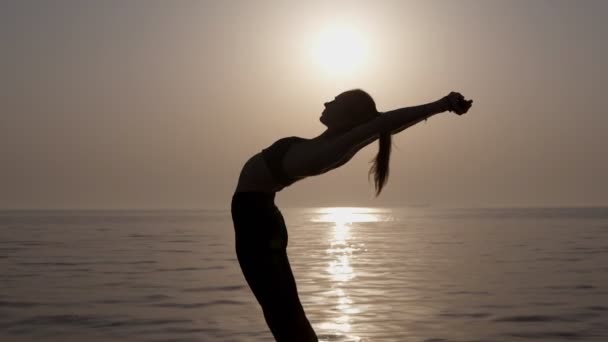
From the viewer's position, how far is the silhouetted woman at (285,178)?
3.47 m

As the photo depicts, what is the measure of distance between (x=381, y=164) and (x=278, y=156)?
50cm

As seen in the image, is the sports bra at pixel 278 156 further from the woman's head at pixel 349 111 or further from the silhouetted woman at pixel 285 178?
the woman's head at pixel 349 111

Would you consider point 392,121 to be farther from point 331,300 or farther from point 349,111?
point 331,300

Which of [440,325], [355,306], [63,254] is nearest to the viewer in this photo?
[440,325]

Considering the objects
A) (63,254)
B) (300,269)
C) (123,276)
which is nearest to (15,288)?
(123,276)

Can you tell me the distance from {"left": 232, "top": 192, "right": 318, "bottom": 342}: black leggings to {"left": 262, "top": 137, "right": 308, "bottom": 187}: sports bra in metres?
0.13

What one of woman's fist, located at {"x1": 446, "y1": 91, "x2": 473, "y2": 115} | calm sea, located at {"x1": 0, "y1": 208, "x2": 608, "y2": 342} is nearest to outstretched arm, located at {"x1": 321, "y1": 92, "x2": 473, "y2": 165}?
woman's fist, located at {"x1": 446, "y1": 91, "x2": 473, "y2": 115}

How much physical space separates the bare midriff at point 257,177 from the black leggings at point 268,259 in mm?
29

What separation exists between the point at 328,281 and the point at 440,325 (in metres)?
6.41

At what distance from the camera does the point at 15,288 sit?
15148 millimetres

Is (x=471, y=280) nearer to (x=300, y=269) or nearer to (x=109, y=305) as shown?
(x=300, y=269)

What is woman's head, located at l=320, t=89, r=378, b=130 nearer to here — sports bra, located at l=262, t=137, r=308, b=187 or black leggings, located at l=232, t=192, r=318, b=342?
sports bra, located at l=262, t=137, r=308, b=187

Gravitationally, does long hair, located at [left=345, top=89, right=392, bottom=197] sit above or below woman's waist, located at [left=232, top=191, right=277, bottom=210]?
above

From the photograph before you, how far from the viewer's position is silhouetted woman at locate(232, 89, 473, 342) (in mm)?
3469
